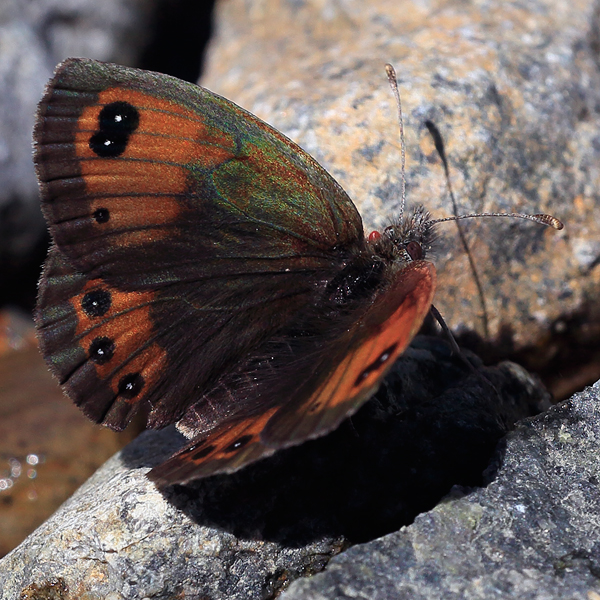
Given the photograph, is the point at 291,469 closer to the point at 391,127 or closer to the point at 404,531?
the point at 404,531

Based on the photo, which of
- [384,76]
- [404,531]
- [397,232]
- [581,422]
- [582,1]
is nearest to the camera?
[404,531]

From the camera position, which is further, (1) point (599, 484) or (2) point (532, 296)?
(2) point (532, 296)

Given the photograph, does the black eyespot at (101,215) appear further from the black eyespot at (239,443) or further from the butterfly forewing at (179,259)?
Result: the black eyespot at (239,443)

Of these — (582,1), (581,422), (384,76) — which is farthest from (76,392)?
(582,1)

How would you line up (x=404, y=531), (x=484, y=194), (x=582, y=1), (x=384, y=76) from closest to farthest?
(x=404, y=531) < (x=484, y=194) < (x=384, y=76) < (x=582, y=1)

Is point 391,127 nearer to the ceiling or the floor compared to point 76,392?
nearer to the ceiling

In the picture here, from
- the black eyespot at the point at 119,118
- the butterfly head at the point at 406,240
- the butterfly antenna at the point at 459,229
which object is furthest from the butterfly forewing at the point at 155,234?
the butterfly antenna at the point at 459,229
